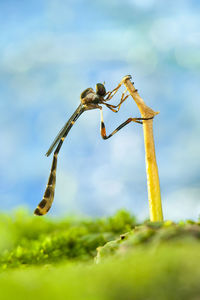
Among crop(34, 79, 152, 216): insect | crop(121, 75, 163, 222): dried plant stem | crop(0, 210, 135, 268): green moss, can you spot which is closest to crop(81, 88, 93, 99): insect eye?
crop(34, 79, 152, 216): insect

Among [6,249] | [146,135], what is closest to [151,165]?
[146,135]

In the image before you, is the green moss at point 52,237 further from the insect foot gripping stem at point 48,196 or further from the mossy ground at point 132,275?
the mossy ground at point 132,275

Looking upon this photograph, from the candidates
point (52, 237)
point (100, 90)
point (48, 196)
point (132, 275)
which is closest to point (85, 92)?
point (100, 90)

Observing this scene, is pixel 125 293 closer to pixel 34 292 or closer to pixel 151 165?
pixel 34 292

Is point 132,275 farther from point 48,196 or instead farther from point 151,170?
point 48,196

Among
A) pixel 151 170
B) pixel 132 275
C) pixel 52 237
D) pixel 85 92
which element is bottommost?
pixel 132 275

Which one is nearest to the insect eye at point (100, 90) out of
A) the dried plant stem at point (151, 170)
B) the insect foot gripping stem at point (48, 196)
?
the dried plant stem at point (151, 170)

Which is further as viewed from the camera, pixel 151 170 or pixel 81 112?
pixel 81 112

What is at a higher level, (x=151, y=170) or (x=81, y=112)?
(x=81, y=112)
